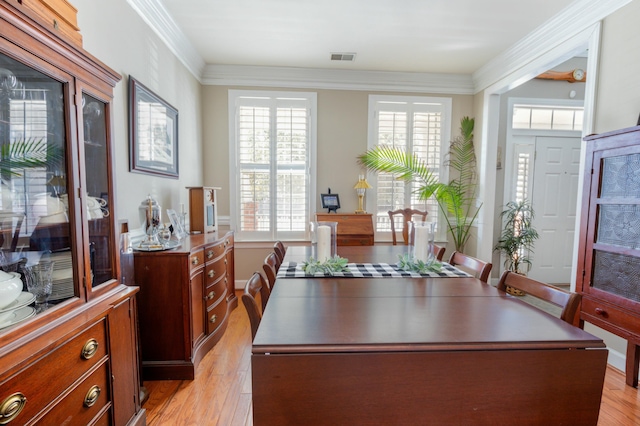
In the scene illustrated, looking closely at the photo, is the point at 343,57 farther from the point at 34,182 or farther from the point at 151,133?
the point at 34,182

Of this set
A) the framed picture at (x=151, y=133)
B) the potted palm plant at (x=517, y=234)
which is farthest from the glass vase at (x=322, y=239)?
the potted palm plant at (x=517, y=234)

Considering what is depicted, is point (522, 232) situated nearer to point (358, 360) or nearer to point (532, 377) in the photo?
point (532, 377)

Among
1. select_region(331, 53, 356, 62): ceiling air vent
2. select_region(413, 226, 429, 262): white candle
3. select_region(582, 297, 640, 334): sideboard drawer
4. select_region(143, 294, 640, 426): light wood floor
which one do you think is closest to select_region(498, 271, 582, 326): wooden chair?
select_region(413, 226, 429, 262): white candle

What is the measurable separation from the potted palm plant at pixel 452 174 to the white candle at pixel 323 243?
2226 millimetres

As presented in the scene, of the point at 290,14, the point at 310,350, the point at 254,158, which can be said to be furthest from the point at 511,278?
the point at 254,158

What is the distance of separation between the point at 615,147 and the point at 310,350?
221 cm

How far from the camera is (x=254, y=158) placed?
12.6 feet

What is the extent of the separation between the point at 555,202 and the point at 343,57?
3.42 metres

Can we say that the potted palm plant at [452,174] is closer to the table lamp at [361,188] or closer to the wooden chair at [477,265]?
the table lamp at [361,188]

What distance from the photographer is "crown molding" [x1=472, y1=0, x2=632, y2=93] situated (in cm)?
230

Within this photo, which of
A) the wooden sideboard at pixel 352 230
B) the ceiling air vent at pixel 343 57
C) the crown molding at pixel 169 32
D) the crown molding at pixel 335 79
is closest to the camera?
the crown molding at pixel 169 32

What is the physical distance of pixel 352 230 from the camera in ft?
11.8

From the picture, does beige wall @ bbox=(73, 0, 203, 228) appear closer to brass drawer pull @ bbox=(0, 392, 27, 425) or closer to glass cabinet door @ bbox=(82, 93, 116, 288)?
glass cabinet door @ bbox=(82, 93, 116, 288)

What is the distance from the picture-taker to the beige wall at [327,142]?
12.4ft
